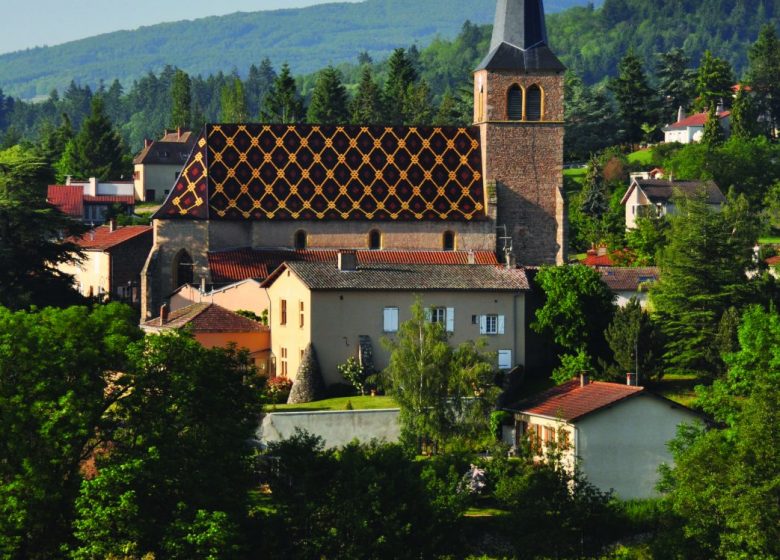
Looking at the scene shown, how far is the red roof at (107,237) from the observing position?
288 ft

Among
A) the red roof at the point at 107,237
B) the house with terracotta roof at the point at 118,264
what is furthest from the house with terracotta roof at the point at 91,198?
the house with terracotta roof at the point at 118,264

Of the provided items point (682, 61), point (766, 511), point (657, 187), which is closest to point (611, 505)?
point (766, 511)

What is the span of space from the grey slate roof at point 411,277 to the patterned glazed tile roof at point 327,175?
9556 millimetres

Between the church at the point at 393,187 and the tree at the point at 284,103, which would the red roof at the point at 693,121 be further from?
the church at the point at 393,187

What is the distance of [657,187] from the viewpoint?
363 ft

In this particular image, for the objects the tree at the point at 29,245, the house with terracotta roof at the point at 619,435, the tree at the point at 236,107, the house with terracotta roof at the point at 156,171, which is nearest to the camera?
the house with terracotta roof at the point at 619,435

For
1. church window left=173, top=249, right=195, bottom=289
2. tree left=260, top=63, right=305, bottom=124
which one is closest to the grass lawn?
church window left=173, top=249, right=195, bottom=289

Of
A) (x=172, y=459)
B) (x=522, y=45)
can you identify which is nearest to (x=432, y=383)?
(x=172, y=459)

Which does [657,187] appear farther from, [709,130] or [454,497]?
[454,497]

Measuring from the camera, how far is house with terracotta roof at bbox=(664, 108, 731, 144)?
144000mm

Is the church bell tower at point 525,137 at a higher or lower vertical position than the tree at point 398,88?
lower

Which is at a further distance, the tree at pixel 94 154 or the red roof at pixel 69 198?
the tree at pixel 94 154

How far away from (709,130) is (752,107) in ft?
39.6

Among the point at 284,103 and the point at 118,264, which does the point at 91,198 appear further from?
the point at 118,264
